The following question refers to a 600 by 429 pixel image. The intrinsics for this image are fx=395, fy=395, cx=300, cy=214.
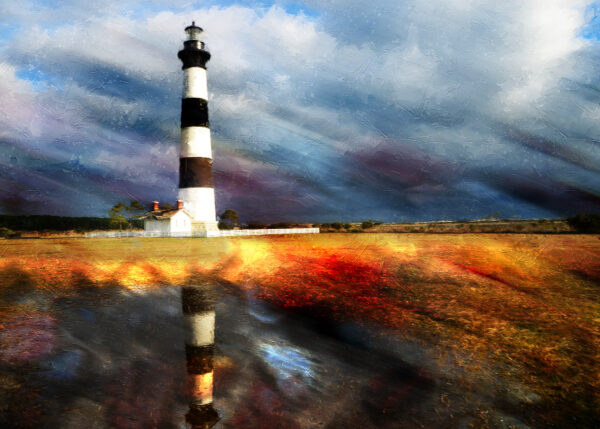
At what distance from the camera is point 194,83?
1364 inches

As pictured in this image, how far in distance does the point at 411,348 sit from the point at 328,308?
252 cm

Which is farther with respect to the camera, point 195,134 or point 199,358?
point 195,134

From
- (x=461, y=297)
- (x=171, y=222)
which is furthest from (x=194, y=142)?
(x=461, y=297)

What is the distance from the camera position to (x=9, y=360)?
16.0 ft

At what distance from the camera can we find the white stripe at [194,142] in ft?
113

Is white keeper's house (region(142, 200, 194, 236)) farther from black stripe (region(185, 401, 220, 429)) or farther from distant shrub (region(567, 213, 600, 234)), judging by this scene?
black stripe (region(185, 401, 220, 429))

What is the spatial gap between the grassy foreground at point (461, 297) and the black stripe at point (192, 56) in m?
24.7

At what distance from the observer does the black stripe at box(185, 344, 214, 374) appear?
4.65 metres

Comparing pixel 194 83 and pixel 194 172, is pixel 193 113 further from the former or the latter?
pixel 194 172

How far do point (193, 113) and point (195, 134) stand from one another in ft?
6.10

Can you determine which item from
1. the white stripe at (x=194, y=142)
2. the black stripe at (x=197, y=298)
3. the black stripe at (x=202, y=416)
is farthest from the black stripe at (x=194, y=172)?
the black stripe at (x=202, y=416)

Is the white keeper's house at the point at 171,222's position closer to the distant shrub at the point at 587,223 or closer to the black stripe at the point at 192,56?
the black stripe at the point at 192,56

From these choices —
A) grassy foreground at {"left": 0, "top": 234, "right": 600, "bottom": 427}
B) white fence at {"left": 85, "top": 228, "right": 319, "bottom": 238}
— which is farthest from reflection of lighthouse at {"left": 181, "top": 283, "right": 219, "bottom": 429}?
white fence at {"left": 85, "top": 228, "right": 319, "bottom": 238}

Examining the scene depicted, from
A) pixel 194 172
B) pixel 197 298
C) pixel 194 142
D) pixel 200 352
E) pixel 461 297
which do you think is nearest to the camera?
pixel 200 352
